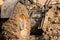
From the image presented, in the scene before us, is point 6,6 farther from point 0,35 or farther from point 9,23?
point 0,35

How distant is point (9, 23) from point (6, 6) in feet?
1.64

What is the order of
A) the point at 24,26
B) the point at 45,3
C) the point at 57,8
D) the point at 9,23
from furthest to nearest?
the point at 45,3, the point at 57,8, the point at 24,26, the point at 9,23

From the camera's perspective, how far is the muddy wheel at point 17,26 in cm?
705

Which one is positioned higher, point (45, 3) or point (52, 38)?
point (45, 3)

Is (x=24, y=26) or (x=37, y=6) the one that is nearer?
(x=24, y=26)

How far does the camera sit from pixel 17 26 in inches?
281

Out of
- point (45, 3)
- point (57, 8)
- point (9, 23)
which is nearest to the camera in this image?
point (9, 23)

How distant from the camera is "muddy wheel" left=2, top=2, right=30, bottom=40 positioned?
7051 mm

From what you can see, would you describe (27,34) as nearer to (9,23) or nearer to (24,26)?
(24,26)

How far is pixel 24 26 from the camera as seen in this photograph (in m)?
7.61

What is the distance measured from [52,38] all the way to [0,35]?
1497 millimetres

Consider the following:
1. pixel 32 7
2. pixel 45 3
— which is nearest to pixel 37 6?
pixel 32 7

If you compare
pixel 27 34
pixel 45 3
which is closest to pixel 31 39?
pixel 27 34

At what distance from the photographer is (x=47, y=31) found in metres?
7.68
